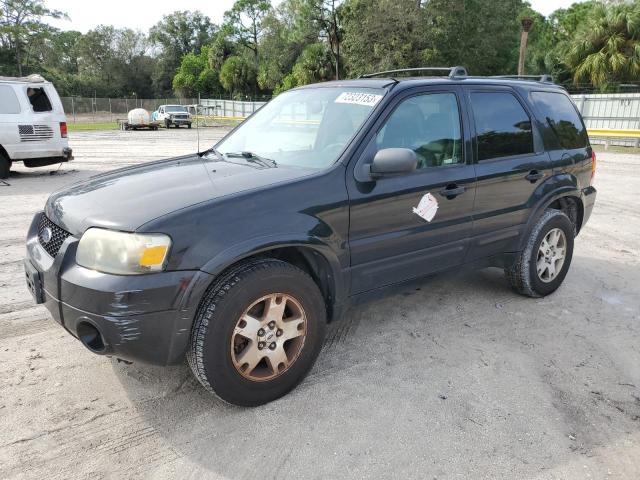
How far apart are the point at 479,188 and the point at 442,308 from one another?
113 centimetres

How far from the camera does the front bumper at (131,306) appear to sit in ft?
8.07

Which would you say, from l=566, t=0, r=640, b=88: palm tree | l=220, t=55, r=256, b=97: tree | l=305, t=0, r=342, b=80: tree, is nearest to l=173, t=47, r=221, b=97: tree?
l=220, t=55, r=256, b=97: tree

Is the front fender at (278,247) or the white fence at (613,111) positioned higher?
the white fence at (613,111)

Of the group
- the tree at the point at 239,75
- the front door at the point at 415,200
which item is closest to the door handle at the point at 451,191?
the front door at the point at 415,200

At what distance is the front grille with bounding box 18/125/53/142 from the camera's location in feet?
35.2

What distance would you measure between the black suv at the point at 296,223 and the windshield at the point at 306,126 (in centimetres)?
1

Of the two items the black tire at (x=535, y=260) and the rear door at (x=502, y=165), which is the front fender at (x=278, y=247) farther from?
the black tire at (x=535, y=260)

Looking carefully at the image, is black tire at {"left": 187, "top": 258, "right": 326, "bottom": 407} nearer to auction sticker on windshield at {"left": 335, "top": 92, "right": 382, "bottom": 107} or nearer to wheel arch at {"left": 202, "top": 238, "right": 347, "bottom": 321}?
wheel arch at {"left": 202, "top": 238, "right": 347, "bottom": 321}

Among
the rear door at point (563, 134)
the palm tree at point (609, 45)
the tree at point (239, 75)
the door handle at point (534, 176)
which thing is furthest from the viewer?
the tree at point (239, 75)

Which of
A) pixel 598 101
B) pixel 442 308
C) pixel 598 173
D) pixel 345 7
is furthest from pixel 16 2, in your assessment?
pixel 442 308

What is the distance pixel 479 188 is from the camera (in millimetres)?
3836

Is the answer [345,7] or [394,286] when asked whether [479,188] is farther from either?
[345,7]

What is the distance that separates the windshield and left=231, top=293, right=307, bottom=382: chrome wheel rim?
3.02 ft

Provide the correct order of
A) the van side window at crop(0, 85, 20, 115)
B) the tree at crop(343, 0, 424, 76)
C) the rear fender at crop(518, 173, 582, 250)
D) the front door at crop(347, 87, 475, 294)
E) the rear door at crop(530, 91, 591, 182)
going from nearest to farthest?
the front door at crop(347, 87, 475, 294)
the rear fender at crop(518, 173, 582, 250)
the rear door at crop(530, 91, 591, 182)
the van side window at crop(0, 85, 20, 115)
the tree at crop(343, 0, 424, 76)
